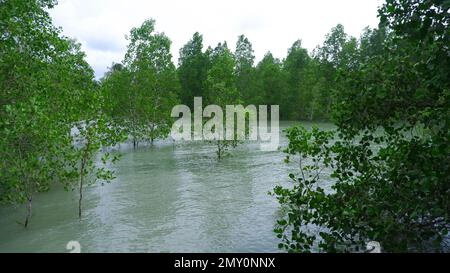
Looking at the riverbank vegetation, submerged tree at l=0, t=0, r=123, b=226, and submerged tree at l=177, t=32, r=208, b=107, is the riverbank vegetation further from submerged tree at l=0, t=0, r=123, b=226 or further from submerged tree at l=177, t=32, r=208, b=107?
submerged tree at l=177, t=32, r=208, b=107

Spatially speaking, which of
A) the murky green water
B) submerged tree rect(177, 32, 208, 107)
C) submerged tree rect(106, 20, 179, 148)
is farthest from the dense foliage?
submerged tree rect(177, 32, 208, 107)

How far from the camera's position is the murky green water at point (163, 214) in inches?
448

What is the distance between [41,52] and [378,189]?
1289 cm

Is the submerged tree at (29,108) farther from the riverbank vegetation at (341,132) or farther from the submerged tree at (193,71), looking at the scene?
the submerged tree at (193,71)

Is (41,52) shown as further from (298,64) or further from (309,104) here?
(298,64)

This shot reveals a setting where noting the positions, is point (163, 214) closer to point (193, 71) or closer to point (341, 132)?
point (341, 132)

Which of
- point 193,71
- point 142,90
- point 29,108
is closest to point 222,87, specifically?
point 142,90

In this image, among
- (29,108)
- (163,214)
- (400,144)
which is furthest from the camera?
(163,214)

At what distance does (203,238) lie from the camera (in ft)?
38.2

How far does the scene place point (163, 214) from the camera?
14406 mm

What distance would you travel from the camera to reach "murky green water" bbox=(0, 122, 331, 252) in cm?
1137

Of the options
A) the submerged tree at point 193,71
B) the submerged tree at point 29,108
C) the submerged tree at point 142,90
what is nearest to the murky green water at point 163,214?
the submerged tree at point 29,108

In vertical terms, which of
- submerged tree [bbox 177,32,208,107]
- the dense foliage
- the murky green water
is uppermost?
submerged tree [bbox 177,32,208,107]
